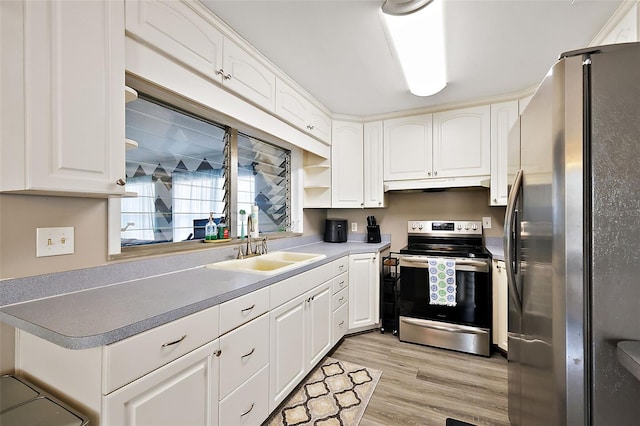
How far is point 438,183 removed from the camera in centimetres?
290

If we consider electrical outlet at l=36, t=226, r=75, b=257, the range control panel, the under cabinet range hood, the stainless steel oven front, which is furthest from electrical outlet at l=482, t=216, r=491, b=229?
electrical outlet at l=36, t=226, r=75, b=257

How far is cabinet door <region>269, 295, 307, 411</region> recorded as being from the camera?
1.64m

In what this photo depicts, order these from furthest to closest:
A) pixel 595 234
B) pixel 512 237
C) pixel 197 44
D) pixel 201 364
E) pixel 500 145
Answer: pixel 500 145 → pixel 197 44 → pixel 512 237 → pixel 201 364 → pixel 595 234

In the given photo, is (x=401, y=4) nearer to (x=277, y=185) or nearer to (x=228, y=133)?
(x=228, y=133)

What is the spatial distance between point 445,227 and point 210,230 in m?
2.34

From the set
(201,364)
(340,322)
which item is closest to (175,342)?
(201,364)

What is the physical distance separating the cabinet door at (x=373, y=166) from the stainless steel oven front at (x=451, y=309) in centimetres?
77

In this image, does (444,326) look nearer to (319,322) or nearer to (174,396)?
(319,322)

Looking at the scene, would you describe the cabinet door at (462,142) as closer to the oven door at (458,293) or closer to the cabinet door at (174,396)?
the oven door at (458,293)

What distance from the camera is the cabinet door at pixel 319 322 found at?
6.78ft

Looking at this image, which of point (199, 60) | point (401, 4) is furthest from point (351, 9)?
point (199, 60)

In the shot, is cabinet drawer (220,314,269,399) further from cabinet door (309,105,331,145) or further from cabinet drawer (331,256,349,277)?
cabinet door (309,105,331,145)

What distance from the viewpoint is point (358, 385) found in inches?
79.7

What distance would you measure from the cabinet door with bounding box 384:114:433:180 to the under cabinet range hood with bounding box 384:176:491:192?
0.05m
